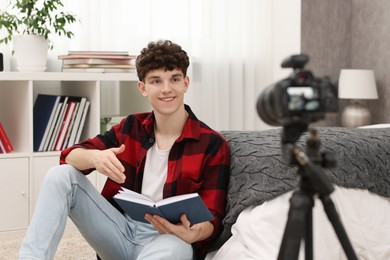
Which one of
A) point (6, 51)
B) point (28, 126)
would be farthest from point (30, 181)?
point (6, 51)

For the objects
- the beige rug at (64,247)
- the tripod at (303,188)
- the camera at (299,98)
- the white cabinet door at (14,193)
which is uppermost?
the camera at (299,98)

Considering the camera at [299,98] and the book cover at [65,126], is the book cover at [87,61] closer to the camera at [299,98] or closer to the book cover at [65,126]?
the book cover at [65,126]

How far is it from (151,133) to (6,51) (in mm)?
1759

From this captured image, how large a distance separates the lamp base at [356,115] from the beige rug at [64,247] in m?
1.68

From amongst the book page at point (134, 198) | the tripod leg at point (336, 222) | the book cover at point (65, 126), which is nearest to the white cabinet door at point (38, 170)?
the book cover at point (65, 126)

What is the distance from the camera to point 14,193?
133 inches

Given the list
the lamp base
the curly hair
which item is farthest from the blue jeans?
the lamp base

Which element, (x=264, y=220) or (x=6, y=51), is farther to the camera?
(x=6, y=51)

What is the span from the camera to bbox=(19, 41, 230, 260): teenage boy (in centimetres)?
193

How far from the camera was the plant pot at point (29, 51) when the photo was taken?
3434mm

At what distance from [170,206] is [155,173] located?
289 millimetres

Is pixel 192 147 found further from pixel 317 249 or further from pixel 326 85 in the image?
pixel 326 85

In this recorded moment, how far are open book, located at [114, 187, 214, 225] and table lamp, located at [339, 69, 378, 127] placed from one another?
7.34 ft

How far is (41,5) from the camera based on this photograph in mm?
3691
